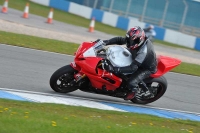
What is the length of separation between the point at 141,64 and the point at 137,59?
0.93 feet

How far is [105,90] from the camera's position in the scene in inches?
408

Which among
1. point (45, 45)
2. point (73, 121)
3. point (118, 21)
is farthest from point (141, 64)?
point (118, 21)

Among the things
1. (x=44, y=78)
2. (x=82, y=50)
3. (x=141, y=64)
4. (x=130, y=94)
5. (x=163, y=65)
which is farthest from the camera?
(x=44, y=78)

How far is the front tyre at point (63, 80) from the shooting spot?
9.94 meters

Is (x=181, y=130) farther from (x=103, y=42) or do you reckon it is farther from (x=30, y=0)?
(x=30, y=0)

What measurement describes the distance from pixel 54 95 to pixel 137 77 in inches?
64.4

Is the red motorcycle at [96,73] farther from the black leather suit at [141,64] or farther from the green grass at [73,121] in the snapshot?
the green grass at [73,121]

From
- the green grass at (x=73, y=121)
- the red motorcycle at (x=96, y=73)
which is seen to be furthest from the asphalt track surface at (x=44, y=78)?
the green grass at (x=73, y=121)

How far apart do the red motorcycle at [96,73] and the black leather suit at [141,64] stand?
116 mm

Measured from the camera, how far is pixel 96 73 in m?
10.1

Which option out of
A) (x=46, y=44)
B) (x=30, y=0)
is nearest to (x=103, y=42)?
(x=46, y=44)

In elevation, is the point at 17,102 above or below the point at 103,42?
below

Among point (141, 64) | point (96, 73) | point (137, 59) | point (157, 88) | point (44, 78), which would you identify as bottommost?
point (44, 78)

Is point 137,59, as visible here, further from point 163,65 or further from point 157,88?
point 157,88
